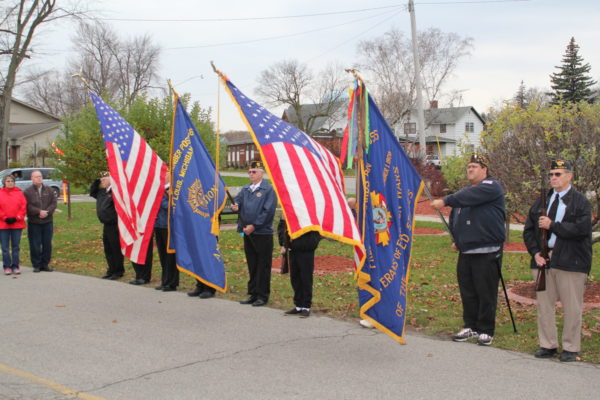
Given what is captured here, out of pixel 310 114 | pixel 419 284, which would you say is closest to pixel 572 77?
pixel 310 114

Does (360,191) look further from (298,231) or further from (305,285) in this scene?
(305,285)

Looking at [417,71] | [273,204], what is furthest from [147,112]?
[417,71]

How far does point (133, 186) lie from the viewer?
926cm

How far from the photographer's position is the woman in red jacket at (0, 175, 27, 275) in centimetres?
1075

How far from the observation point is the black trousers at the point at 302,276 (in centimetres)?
755

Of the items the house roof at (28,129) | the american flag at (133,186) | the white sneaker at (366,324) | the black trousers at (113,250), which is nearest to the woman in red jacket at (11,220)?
the black trousers at (113,250)

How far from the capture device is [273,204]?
8.09 meters

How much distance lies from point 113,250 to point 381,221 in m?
6.10

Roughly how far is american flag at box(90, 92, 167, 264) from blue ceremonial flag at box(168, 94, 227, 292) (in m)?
0.93

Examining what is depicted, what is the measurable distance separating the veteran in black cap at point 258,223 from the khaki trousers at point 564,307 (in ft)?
11.8

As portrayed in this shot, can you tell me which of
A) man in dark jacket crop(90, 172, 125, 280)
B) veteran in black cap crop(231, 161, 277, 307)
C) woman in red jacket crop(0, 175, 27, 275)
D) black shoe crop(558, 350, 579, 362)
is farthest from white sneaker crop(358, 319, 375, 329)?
woman in red jacket crop(0, 175, 27, 275)

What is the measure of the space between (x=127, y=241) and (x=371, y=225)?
4727 mm

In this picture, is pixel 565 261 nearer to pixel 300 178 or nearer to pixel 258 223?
pixel 300 178

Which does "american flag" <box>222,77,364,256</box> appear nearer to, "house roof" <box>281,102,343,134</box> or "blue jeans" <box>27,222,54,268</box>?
"blue jeans" <box>27,222,54,268</box>
